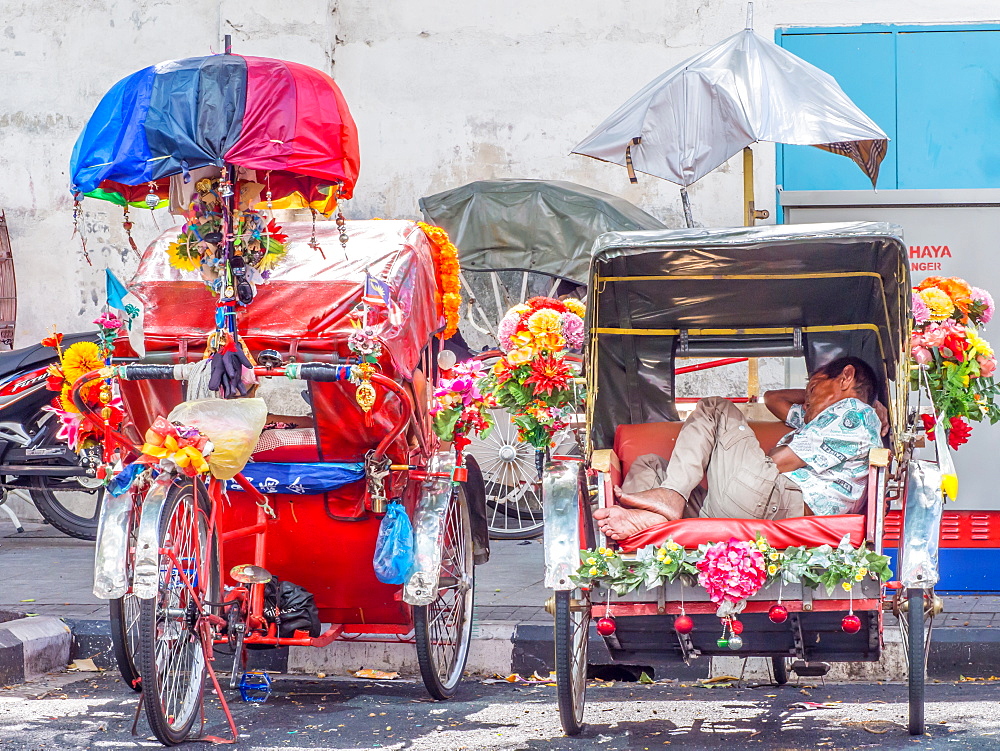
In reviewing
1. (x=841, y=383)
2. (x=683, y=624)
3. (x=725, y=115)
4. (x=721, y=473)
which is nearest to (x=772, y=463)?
(x=721, y=473)

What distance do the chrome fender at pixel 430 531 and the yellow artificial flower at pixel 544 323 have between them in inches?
29.8

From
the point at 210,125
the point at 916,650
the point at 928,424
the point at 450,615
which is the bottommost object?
the point at 450,615

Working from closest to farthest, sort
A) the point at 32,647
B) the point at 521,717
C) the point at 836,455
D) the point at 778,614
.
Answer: the point at 778,614
the point at 836,455
the point at 521,717
the point at 32,647

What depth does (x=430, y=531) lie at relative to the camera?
4.92 m

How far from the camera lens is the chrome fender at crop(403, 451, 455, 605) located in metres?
4.78

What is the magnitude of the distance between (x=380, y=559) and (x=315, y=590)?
1.39 ft

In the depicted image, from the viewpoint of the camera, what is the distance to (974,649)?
5.42 metres

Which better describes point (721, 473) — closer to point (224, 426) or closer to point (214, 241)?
point (224, 426)

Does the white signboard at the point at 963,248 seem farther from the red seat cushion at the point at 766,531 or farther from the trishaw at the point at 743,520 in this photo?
the red seat cushion at the point at 766,531

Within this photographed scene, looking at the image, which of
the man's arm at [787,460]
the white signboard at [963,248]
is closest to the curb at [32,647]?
the man's arm at [787,460]

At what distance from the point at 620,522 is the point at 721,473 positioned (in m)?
0.65

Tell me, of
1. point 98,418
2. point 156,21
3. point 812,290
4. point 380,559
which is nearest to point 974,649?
point 812,290

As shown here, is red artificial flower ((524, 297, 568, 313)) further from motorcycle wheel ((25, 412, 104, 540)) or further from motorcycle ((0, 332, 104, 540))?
motorcycle wheel ((25, 412, 104, 540))

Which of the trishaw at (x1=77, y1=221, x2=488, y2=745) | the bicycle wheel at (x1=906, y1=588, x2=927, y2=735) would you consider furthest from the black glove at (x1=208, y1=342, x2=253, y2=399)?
the bicycle wheel at (x1=906, y1=588, x2=927, y2=735)
